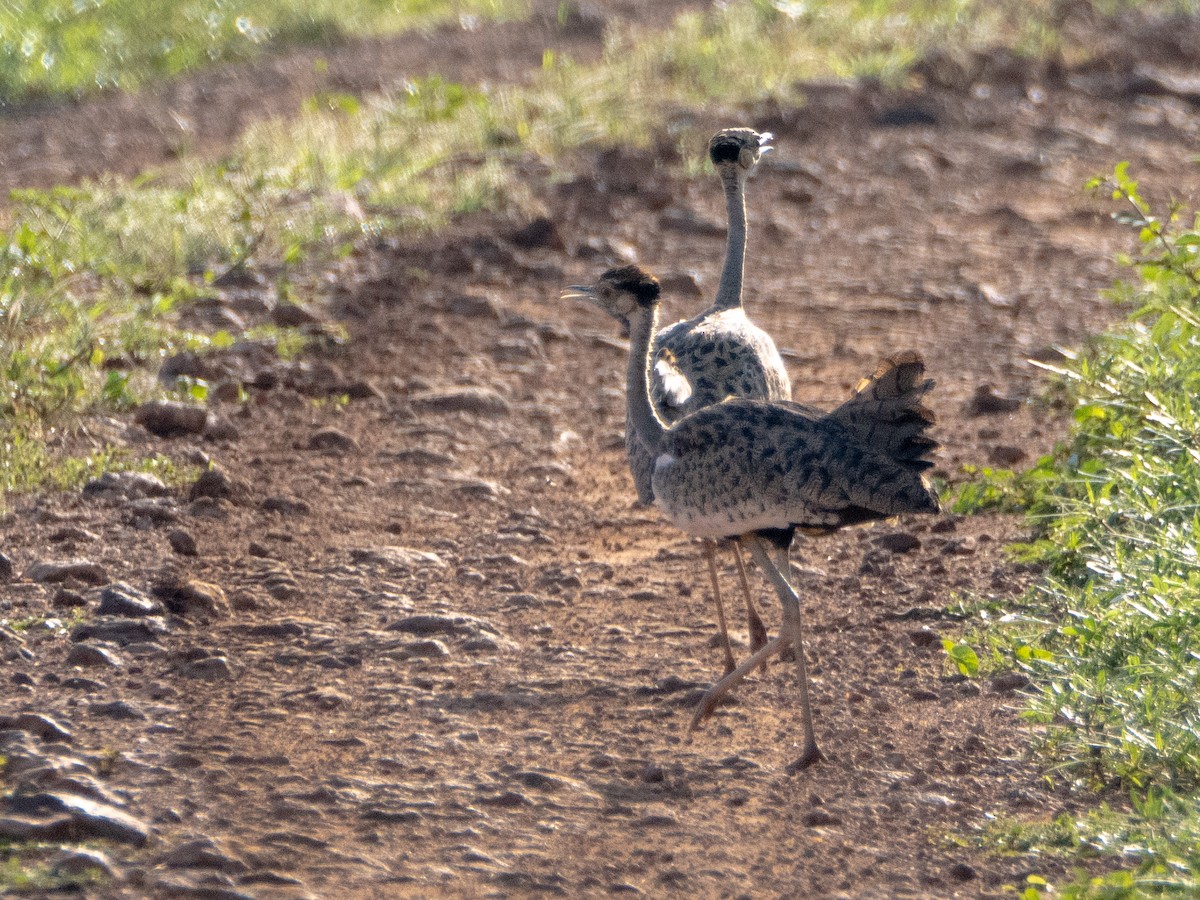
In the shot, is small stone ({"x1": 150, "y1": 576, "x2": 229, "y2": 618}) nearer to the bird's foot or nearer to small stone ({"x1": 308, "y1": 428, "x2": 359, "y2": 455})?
small stone ({"x1": 308, "y1": 428, "x2": 359, "y2": 455})

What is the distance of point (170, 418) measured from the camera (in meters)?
6.41

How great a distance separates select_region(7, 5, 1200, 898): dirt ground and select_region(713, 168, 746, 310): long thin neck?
31.7 inches

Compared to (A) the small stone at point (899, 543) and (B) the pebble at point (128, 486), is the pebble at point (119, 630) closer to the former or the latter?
(B) the pebble at point (128, 486)

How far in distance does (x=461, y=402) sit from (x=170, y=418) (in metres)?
1.23

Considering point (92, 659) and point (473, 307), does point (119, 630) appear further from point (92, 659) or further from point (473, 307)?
point (473, 307)

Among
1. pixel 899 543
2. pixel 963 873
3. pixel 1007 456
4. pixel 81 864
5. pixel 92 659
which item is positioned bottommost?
pixel 963 873

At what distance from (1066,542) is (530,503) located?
1967 mm

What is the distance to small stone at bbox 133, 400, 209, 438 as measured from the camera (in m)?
6.41

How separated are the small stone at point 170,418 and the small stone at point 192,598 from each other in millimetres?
1347

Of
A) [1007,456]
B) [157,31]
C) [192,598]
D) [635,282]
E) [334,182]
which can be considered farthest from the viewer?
[157,31]

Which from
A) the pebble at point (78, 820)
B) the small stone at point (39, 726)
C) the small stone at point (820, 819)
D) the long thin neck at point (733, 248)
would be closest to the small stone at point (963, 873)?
the small stone at point (820, 819)

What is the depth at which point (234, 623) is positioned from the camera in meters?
5.04

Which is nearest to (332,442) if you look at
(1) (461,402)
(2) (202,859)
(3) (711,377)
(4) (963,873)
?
(1) (461,402)

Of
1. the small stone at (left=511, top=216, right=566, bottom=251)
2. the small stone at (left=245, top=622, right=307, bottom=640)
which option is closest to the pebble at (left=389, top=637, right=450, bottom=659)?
the small stone at (left=245, top=622, right=307, bottom=640)
